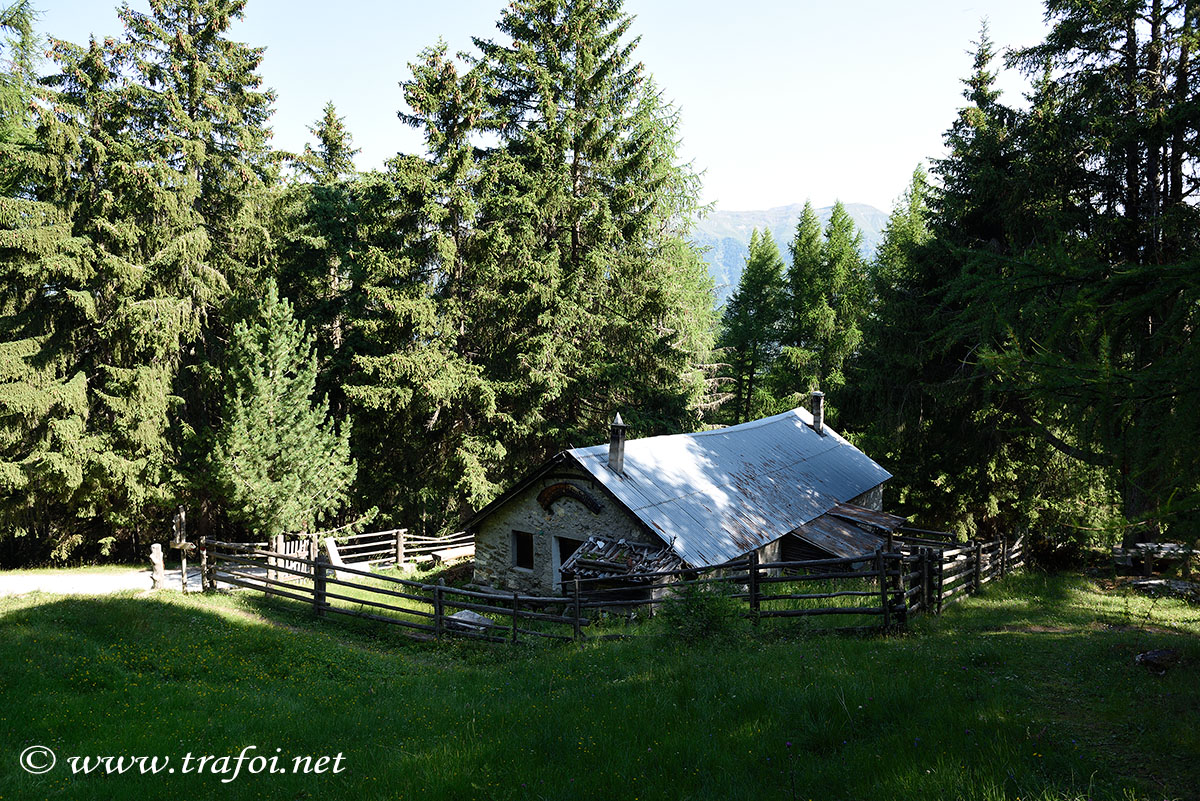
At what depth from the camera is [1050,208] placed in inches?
741

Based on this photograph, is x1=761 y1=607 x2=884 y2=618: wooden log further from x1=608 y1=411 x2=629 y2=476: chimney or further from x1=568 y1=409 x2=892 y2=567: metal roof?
x1=608 y1=411 x2=629 y2=476: chimney

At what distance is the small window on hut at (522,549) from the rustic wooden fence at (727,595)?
219 cm

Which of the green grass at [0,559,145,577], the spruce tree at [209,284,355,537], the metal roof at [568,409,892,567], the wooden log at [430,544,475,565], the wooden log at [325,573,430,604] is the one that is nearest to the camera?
the wooden log at [325,573,430,604]

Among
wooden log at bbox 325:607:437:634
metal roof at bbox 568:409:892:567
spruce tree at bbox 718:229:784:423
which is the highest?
spruce tree at bbox 718:229:784:423

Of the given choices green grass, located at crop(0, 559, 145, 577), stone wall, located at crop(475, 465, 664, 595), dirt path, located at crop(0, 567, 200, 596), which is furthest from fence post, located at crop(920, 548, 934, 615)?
green grass, located at crop(0, 559, 145, 577)

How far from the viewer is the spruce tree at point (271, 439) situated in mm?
21484

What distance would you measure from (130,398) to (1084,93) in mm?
33392

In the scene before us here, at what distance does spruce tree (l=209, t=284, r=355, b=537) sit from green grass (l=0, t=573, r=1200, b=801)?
28.2ft

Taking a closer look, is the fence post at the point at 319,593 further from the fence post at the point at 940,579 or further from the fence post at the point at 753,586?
the fence post at the point at 940,579

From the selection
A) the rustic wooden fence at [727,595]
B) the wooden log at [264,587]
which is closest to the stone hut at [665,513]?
the rustic wooden fence at [727,595]

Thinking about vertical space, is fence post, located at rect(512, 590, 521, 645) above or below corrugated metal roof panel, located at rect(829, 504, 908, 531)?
below

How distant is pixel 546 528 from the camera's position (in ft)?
63.1

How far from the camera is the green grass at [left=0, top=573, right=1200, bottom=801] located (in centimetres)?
601

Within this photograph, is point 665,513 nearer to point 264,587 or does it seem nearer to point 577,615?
A: point 577,615
